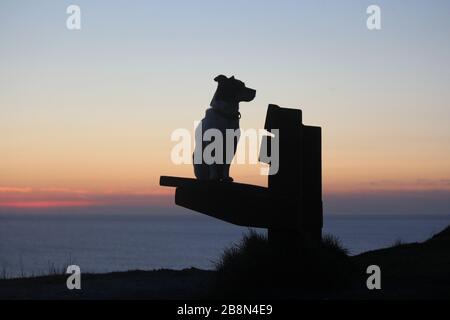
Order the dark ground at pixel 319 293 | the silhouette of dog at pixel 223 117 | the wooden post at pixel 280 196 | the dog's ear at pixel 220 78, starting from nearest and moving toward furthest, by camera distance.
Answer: the dark ground at pixel 319 293 → the wooden post at pixel 280 196 → the silhouette of dog at pixel 223 117 → the dog's ear at pixel 220 78

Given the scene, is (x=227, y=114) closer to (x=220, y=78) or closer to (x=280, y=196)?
(x=220, y=78)

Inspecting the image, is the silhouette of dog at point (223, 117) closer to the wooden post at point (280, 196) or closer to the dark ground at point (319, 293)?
the wooden post at point (280, 196)

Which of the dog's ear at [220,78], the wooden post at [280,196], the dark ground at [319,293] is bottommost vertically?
the dark ground at [319,293]

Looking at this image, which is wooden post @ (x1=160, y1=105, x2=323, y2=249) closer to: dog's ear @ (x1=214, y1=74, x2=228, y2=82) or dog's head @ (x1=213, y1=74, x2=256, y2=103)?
dog's head @ (x1=213, y1=74, x2=256, y2=103)

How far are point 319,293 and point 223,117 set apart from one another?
2659 mm

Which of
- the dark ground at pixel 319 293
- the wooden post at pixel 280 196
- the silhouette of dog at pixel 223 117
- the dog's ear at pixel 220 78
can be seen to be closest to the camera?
the dark ground at pixel 319 293

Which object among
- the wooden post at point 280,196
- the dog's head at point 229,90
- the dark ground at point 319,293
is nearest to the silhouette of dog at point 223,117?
the dog's head at point 229,90

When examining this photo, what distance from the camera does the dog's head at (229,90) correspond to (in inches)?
365

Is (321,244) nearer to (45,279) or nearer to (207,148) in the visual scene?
(207,148)

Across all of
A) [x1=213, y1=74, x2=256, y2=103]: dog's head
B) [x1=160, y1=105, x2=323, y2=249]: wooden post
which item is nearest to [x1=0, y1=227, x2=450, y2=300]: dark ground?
[x1=160, y1=105, x2=323, y2=249]: wooden post

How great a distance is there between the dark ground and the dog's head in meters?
2.54

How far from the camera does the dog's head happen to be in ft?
30.5

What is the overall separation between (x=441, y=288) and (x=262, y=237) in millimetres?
2505
